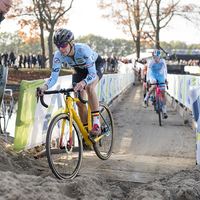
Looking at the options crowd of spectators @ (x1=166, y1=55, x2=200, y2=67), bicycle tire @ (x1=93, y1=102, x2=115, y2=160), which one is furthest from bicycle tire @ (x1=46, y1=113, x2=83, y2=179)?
crowd of spectators @ (x1=166, y1=55, x2=200, y2=67)

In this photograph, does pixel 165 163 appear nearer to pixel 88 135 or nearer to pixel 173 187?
pixel 88 135

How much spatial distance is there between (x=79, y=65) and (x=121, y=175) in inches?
69.7

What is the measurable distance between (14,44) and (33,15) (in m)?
161

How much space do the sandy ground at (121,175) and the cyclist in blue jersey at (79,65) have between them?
2.73ft

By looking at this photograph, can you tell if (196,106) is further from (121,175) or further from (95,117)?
(121,175)

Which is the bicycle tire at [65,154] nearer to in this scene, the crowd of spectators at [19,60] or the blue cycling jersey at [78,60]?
the blue cycling jersey at [78,60]

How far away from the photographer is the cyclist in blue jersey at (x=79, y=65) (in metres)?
4.32

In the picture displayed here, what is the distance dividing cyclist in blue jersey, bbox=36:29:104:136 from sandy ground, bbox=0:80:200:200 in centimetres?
83

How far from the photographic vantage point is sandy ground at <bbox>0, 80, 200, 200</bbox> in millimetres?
2967

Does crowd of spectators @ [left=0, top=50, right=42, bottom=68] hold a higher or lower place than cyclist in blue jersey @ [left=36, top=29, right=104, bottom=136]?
higher

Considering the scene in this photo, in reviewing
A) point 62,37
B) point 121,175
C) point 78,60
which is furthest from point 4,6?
point 121,175

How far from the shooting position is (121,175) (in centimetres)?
438

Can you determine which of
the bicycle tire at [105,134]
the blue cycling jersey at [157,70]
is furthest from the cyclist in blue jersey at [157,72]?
the bicycle tire at [105,134]

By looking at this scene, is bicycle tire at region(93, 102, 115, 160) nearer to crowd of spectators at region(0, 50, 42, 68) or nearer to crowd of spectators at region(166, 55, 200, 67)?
crowd of spectators at region(0, 50, 42, 68)
